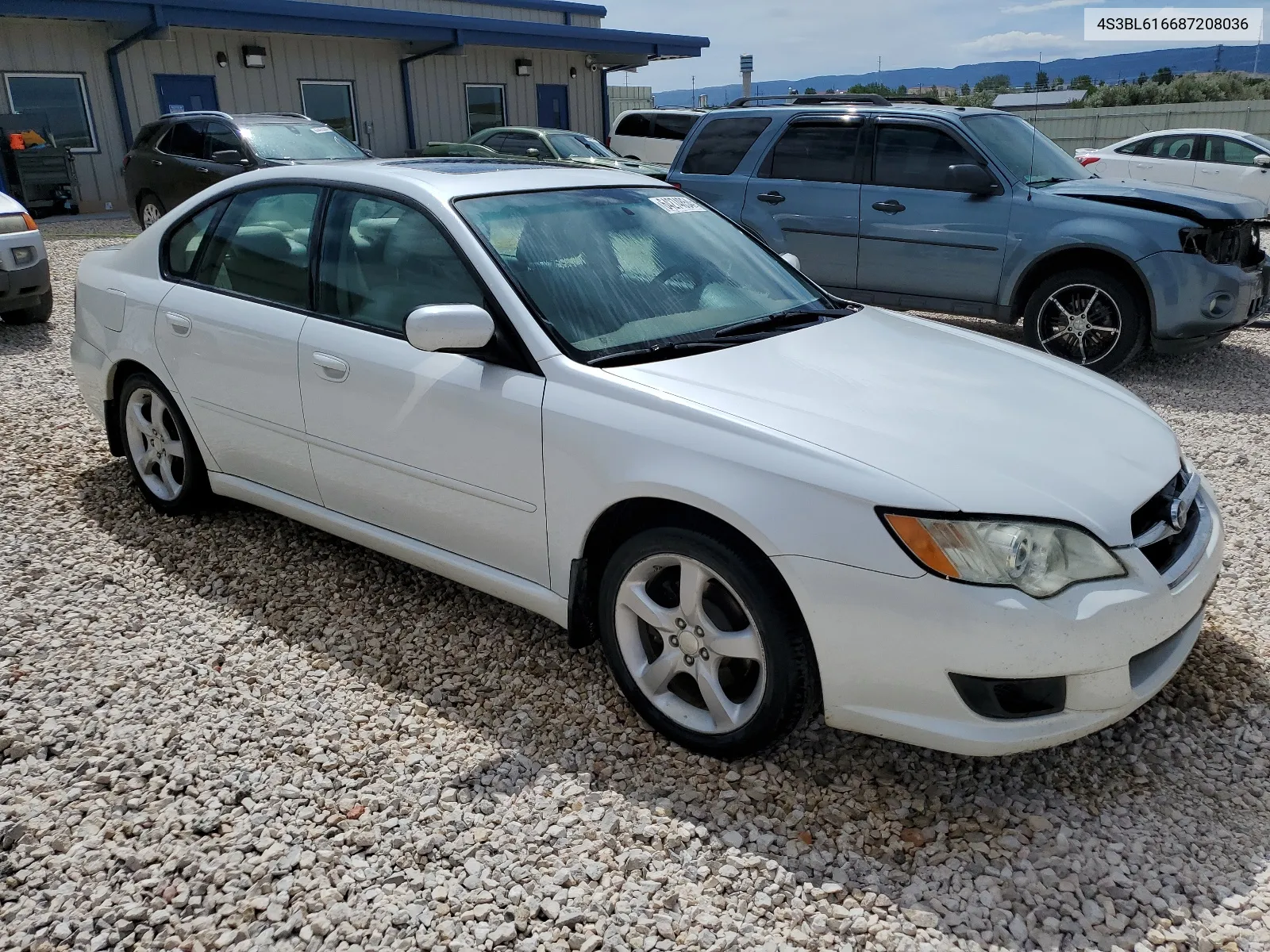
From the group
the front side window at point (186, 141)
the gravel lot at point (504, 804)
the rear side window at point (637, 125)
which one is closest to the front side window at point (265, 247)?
the gravel lot at point (504, 804)

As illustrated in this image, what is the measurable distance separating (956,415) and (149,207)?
1299 cm

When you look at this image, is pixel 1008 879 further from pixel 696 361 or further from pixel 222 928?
pixel 222 928

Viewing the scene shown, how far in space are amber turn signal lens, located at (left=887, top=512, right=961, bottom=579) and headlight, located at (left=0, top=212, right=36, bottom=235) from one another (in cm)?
790

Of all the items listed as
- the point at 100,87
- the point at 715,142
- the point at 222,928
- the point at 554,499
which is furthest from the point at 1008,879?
the point at 100,87

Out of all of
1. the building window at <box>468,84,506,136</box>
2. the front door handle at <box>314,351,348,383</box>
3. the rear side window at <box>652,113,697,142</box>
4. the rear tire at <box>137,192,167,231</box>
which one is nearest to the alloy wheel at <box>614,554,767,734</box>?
the front door handle at <box>314,351,348,383</box>

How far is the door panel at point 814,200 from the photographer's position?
7.68 metres

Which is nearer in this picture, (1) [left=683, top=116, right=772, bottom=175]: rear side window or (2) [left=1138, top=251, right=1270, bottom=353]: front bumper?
(2) [left=1138, top=251, right=1270, bottom=353]: front bumper

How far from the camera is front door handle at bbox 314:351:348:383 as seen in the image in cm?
340

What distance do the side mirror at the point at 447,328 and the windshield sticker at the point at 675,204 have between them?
1.18 meters

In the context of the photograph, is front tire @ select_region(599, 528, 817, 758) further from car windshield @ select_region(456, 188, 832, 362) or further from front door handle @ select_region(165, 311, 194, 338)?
front door handle @ select_region(165, 311, 194, 338)

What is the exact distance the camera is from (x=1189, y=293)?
652 cm

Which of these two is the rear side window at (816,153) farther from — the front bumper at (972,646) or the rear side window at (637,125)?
the rear side window at (637,125)

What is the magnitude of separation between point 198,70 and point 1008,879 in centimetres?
1952

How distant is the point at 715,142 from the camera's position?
27.3 feet
